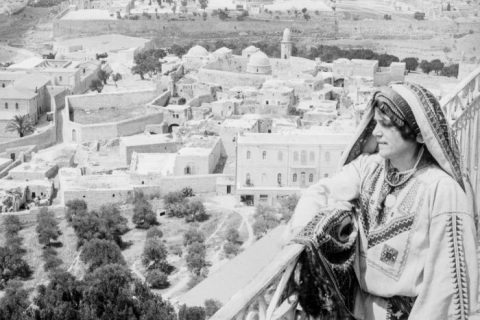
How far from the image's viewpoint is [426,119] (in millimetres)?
1786

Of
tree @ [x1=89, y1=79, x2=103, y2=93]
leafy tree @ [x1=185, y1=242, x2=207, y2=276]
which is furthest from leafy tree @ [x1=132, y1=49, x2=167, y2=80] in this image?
leafy tree @ [x1=185, y1=242, x2=207, y2=276]

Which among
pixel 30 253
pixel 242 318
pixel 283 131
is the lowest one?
pixel 30 253

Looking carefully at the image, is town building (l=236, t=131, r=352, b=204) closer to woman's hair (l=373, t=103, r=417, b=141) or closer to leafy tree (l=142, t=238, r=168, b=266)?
leafy tree (l=142, t=238, r=168, b=266)

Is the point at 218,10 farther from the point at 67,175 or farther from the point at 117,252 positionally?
the point at 117,252

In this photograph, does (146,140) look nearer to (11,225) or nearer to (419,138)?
(11,225)

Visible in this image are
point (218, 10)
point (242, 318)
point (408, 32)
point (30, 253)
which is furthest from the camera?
point (218, 10)

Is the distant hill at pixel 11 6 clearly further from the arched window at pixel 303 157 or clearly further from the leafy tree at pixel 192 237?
the leafy tree at pixel 192 237

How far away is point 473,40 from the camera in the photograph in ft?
89.2

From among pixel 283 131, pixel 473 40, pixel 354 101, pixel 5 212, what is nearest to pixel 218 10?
pixel 473 40

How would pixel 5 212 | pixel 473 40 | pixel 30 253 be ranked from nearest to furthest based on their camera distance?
pixel 30 253, pixel 5 212, pixel 473 40

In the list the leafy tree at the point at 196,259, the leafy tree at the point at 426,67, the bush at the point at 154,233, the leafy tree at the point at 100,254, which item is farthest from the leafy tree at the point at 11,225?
the leafy tree at the point at 426,67

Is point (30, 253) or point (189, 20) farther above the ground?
point (189, 20)

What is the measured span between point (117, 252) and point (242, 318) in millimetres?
9163

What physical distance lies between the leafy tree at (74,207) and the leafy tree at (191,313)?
18.5 ft
